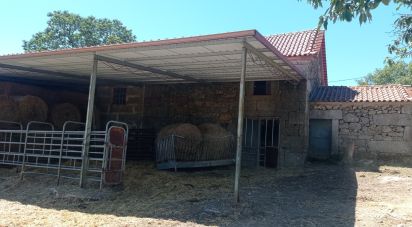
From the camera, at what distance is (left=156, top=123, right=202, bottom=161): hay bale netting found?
34.4 ft

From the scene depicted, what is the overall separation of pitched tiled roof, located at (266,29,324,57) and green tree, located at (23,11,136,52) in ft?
66.1

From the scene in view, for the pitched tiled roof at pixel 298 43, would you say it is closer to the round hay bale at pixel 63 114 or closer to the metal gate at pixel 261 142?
the metal gate at pixel 261 142

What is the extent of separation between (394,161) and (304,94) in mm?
3669

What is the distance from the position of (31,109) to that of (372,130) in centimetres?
1144

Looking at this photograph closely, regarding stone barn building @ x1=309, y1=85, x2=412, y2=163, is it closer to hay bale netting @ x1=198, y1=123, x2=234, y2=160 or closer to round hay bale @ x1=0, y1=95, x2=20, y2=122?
hay bale netting @ x1=198, y1=123, x2=234, y2=160

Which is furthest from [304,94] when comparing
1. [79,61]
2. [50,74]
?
[50,74]

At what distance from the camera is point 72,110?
1427 cm

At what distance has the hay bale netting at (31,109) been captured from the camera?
12180mm

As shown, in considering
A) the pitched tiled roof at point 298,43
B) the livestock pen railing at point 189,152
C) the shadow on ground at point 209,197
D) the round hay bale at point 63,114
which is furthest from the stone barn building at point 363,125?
the round hay bale at point 63,114

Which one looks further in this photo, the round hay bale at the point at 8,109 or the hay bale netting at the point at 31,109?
the hay bale netting at the point at 31,109

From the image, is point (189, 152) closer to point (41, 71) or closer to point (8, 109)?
point (41, 71)

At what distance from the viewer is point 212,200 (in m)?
7.49

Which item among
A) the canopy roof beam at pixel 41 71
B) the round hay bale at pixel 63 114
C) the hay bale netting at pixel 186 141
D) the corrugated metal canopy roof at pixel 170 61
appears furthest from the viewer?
the round hay bale at pixel 63 114

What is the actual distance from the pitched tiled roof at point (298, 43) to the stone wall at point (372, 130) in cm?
208
